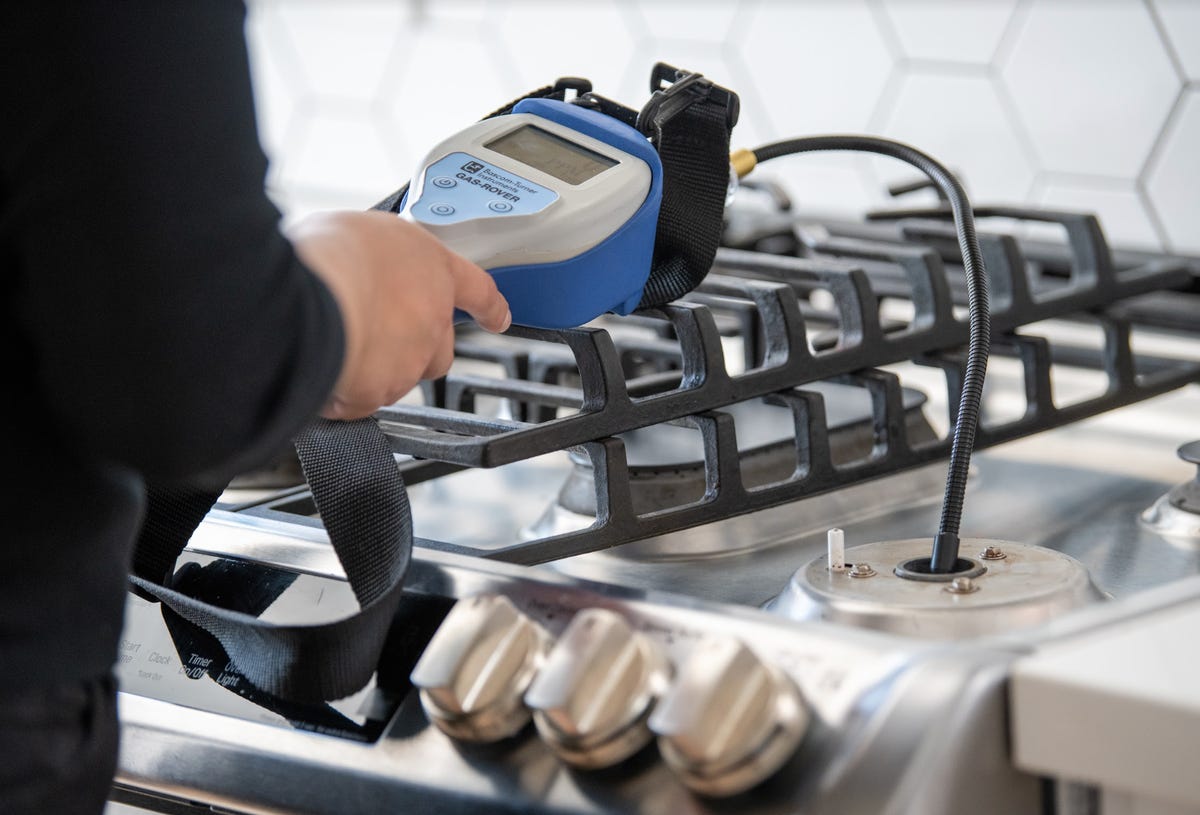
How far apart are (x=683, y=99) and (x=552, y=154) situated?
64 millimetres

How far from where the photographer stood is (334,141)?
4.95 feet

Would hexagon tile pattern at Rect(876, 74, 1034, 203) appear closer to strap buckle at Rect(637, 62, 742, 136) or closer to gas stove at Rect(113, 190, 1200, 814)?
gas stove at Rect(113, 190, 1200, 814)

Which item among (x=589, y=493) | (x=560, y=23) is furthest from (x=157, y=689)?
(x=560, y=23)

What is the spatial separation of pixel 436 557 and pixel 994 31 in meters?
0.70

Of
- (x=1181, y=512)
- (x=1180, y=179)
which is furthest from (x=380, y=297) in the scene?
(x=1180, y=179)

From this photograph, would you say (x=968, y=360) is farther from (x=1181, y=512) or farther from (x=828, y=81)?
(x=828, y=81)

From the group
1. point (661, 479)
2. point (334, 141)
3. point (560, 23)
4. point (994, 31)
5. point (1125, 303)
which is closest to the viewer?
point (661, 479)

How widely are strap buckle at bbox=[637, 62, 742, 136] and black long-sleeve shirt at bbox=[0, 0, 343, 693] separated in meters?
0.24

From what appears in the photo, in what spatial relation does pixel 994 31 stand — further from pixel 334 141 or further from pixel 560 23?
pixel 334 141

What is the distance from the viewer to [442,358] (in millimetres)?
436

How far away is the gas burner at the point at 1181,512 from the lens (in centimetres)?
55

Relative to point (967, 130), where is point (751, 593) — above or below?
below

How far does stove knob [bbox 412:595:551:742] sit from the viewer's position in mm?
393

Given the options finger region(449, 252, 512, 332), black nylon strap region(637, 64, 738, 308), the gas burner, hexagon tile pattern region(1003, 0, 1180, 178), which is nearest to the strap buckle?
black nylon strap region(637, 64, 738, 308)
